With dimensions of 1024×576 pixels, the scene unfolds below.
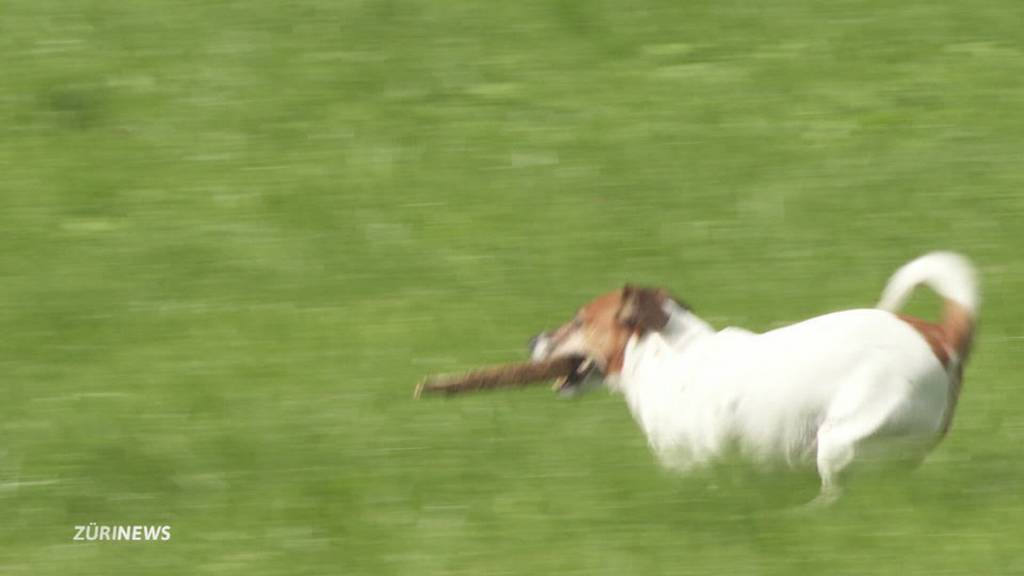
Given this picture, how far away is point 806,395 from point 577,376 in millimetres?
921

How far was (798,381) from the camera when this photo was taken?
627 centimetres

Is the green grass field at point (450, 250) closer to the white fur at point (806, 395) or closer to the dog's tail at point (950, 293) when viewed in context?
the white fur at point (806, 395)

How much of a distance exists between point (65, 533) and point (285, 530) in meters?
0.81

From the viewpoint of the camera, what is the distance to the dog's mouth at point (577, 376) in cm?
682

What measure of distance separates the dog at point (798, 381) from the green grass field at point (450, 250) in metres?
0.16

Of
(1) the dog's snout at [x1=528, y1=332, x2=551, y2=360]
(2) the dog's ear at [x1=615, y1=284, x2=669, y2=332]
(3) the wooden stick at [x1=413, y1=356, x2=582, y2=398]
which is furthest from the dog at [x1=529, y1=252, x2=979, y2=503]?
(1) the dog's snout at [x1=528, y1=332, x2=551, y2=360]

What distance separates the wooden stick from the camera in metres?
6.85

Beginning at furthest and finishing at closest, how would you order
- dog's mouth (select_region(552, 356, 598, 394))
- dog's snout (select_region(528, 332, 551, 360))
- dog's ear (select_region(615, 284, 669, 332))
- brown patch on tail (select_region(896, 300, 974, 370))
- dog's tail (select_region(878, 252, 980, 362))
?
dog's snout (select_region(528, 332, 551, 360))
dog's mouth (select_region(552, 356, 598, 394))
dog's ear (select_region(615, 284, 669, 332))
dog's tail (select_region(878, 252, 980, 362))
brown patch on tail (select_region(896, 300, 974, 370))

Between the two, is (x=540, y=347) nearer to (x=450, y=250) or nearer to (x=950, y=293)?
(x=950, y=293)

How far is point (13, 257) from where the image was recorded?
9.44 m
